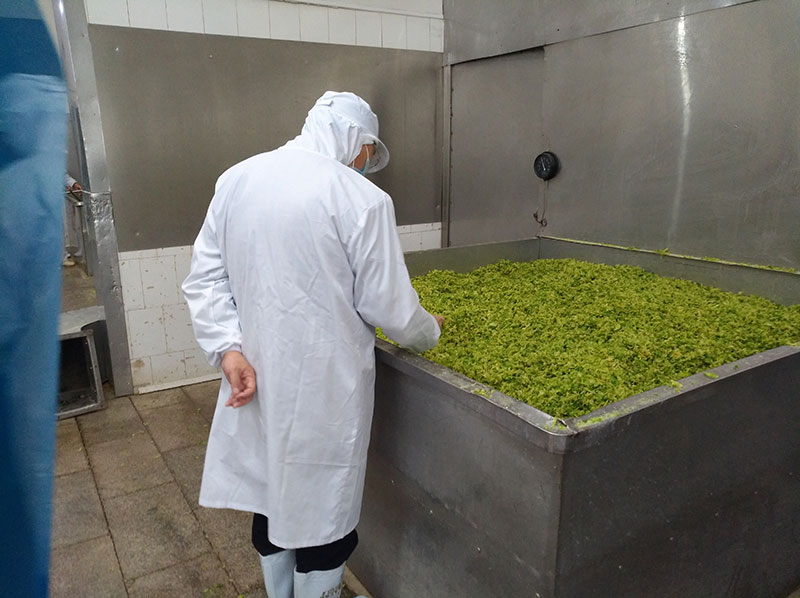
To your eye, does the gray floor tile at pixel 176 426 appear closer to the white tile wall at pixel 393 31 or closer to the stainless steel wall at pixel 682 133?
the stainless steel wall at pixel 682 133

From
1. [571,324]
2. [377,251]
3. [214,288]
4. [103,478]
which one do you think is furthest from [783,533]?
[103,478]

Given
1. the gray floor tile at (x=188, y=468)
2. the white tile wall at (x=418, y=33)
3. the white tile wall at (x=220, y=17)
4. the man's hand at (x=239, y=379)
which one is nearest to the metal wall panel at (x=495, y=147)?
the white tile wall at (x=418, y=33)

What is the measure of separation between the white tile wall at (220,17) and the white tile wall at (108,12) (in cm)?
42

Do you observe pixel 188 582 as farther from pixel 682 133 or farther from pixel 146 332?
pixel 682 133

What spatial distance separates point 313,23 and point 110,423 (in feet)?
8.67

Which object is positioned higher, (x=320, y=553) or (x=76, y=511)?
(x=320, y=553)

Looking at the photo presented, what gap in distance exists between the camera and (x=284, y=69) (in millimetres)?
3564

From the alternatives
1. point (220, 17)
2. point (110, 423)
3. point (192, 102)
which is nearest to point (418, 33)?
Answer: point (220, 17)

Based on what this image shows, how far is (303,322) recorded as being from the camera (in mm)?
1426

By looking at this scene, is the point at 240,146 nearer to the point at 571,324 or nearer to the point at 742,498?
the point at 571,324

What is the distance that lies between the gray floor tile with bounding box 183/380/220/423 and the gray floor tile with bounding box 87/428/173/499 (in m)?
0.35

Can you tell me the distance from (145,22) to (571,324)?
280 centimetres

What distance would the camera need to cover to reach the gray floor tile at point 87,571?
1970 millimetres

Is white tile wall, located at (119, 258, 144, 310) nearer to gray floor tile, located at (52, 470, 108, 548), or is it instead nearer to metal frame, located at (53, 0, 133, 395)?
metal frame, located at (53, 0, 133, 395)
